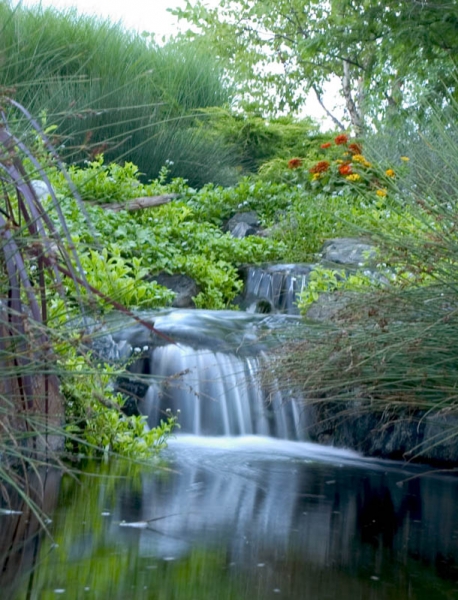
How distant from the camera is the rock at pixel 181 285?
8148 mm

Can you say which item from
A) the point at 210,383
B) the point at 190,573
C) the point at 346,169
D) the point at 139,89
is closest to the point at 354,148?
the point at 346,169

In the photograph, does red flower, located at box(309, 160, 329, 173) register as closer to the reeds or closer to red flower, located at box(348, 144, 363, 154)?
red flower, located at box(348, 144, 363, 154)

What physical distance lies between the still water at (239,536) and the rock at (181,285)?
377 cm

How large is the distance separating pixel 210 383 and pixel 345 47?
4792 mm

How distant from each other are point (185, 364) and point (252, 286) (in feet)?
10.1

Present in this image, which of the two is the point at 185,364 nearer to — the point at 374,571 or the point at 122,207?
the point at 374,571

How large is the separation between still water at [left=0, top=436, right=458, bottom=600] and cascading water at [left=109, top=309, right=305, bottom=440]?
1042mm

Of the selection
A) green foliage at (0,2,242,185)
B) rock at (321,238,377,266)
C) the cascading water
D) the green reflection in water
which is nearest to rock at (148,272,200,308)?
rock at (321,238,377,266)

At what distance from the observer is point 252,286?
8.86m

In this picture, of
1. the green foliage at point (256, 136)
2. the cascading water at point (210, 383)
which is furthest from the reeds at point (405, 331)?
the green foliage at point (256, 136)

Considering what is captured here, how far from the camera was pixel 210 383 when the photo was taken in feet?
18.5

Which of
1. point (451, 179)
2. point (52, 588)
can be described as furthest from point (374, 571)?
point (451, 179)

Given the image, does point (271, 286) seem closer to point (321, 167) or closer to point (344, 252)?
point (344, 252)

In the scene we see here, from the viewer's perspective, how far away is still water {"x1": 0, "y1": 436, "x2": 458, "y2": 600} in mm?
2428
